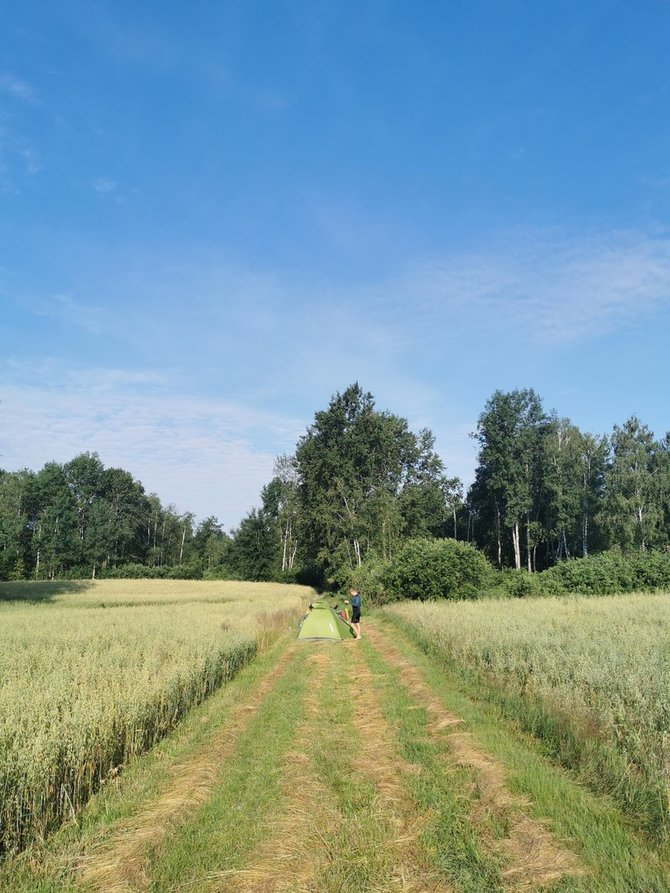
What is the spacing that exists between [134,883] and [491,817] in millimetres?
3502

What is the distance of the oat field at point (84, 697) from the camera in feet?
16.9

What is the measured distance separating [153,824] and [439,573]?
26.5m

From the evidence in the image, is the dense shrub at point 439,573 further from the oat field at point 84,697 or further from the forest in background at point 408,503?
the oat field at point 84,697

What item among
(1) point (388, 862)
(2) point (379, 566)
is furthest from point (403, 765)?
(2) point (379, 566)

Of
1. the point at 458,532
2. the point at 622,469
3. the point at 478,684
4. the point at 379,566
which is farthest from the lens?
the point at 458,532

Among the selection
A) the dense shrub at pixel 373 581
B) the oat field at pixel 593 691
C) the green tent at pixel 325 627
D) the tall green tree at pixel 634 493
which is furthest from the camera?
the tall green tree at pixel 634 493

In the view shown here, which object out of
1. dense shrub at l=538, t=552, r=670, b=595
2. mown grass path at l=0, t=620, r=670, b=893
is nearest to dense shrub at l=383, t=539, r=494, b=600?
dense shrub at l=538, t=552, r=670, b=595

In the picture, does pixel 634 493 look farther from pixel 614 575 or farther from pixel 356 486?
pixel 356 486

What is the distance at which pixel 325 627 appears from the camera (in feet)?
64.3

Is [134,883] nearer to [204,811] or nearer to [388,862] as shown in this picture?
[204,811]

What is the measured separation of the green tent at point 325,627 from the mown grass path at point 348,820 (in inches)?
416

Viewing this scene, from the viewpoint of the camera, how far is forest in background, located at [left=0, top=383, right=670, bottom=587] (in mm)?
49312

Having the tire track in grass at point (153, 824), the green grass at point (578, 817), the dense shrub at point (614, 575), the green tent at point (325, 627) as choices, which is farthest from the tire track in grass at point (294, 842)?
the dense shrub at point (614, 575)

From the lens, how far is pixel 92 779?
20.5 feet
